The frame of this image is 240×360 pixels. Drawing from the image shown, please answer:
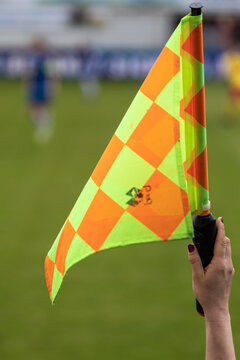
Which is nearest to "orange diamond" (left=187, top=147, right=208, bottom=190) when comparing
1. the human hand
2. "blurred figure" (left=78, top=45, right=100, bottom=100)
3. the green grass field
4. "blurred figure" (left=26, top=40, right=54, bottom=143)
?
the human hand

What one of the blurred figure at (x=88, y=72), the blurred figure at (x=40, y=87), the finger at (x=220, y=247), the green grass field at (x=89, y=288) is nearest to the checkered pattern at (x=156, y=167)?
the finger at (x=220, y=247)

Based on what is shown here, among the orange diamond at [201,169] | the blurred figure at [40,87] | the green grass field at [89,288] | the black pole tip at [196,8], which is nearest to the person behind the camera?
the black pole tip at [196,8]

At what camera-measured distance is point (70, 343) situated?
16.3ft

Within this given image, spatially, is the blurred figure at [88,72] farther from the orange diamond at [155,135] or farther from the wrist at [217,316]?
the wrist at [217,316]

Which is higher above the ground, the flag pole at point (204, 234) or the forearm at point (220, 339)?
the flag pole at point (204, 234)

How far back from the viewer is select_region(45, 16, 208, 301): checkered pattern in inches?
89.1

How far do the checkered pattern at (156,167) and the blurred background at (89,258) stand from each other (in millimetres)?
2593

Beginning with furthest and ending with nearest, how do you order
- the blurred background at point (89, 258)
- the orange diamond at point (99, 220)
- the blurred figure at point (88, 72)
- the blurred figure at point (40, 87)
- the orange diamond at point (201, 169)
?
the blurred figure at point (88, 72) → the blurred figure at point (40, 87) → the blurred background at point (89, 258) → the orange diamond at point (99, 220) → the orange diamond at point (201, 169)

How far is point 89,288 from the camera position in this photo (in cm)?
604

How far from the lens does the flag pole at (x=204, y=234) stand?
86.3 inches

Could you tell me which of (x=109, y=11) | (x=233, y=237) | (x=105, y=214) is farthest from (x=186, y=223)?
(x=109, y=11)

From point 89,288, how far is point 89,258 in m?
0.96

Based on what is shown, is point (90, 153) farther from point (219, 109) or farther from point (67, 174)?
point (219, 109)

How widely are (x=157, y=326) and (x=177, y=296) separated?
2.15 ft
